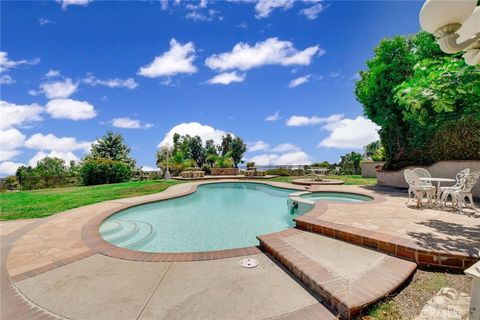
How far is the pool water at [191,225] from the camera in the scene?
4875 millimetres

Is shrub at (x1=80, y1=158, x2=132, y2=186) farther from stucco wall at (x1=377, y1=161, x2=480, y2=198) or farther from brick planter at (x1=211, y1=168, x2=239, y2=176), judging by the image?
stucco wall at (x1=377, y1=161, x2=480, y2=198)

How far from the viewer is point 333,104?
54.9ft

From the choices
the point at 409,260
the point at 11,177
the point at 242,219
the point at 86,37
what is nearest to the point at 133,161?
the point at 11,177

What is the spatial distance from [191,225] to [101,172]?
564 inches

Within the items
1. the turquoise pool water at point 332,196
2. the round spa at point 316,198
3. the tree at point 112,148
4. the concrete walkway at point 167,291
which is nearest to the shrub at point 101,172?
the tree at point 112,148

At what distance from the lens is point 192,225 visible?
6262 millimetres

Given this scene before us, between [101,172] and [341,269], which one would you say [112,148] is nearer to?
[101,172]

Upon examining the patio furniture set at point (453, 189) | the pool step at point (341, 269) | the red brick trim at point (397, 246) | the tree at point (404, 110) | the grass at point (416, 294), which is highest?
the tree at point (404, 110)

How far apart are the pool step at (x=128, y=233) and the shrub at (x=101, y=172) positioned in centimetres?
1304

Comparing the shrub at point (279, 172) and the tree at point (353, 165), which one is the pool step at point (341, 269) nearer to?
the shrub at point (279, 172)

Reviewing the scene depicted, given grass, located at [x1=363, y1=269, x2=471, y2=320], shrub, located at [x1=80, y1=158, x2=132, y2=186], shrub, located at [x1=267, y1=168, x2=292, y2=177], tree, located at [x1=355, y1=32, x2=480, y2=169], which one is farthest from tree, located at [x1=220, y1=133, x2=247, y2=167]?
grass, located at [x1=363, y1=269, x2=471, y2=320]

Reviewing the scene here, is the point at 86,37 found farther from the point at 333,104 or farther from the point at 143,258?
the point at 333,104

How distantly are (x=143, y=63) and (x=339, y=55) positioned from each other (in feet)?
39.0

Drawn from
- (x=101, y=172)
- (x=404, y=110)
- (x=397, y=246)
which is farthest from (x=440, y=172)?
(x=101, y=172)
